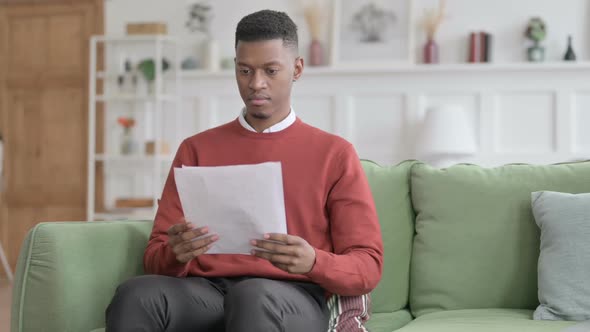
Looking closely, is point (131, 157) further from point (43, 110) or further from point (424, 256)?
point (424, 256)

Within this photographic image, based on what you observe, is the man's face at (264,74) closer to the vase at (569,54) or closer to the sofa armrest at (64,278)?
the sofa armrest at (64,278)

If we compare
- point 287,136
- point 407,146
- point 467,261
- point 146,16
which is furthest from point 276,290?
point 146,16

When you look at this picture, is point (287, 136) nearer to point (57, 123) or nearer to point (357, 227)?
point (357, 227)

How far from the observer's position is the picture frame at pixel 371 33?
5.76 metres

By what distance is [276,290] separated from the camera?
5.85 ft

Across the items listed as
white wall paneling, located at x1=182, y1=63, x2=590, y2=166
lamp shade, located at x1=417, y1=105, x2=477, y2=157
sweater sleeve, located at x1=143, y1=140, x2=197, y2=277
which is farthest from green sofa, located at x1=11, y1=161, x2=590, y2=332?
white wall paneling, located at x1=182, y1=63, x2=590, y2=166

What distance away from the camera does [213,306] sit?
6.40 ft

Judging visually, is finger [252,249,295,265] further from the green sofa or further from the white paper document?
the green sofa

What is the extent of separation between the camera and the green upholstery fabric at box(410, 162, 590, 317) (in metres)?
2.32

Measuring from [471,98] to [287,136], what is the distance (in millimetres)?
3731

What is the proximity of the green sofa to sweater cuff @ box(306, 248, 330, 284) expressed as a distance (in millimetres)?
324

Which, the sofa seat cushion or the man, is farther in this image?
the sofa seat cushion

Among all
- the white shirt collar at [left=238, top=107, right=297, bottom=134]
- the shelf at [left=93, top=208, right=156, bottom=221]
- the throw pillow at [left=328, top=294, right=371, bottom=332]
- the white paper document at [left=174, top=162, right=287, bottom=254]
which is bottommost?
the shelf at [left=93, top=208, right=156, bottom=221]

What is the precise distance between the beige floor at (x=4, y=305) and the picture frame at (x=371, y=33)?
2.68 m
